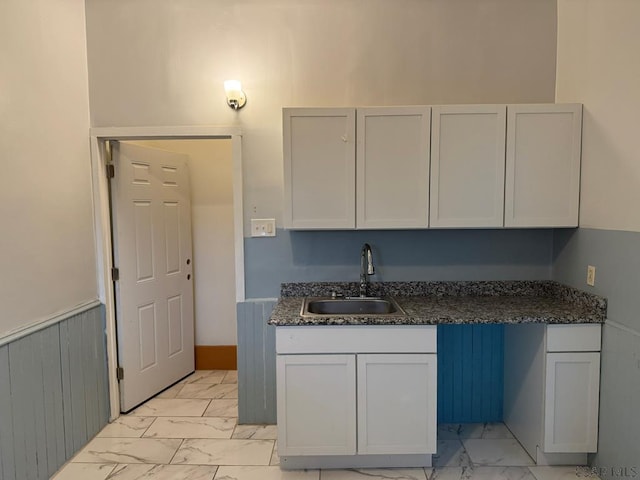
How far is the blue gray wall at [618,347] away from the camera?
6.43ft

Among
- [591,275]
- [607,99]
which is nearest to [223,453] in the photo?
[591,275]

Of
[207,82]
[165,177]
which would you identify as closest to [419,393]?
[207,82]

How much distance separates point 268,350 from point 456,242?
1.44 meters

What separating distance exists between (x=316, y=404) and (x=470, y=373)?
46.7 inches

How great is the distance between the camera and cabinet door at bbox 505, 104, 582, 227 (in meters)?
2.35

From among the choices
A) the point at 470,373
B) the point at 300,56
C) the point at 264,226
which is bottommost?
the point at 470,373

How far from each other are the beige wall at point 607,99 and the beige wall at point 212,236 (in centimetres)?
266

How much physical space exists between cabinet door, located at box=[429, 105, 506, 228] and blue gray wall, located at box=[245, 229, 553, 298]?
1.16ft

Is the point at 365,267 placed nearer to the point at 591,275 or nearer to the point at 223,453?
the point at 591,275

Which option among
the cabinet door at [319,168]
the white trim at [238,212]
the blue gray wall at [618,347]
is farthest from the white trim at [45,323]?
the blue gray wall at [618,347]

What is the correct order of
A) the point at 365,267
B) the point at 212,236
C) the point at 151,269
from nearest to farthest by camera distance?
1. the point at 365,267
2. the point at 151,269
3. the point at 212,236

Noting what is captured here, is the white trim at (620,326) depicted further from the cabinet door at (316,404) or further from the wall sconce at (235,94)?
the wall sconce at (235,94)

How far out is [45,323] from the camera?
7.25 ft

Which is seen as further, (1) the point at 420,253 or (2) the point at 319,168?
(1) the point at 420,253
